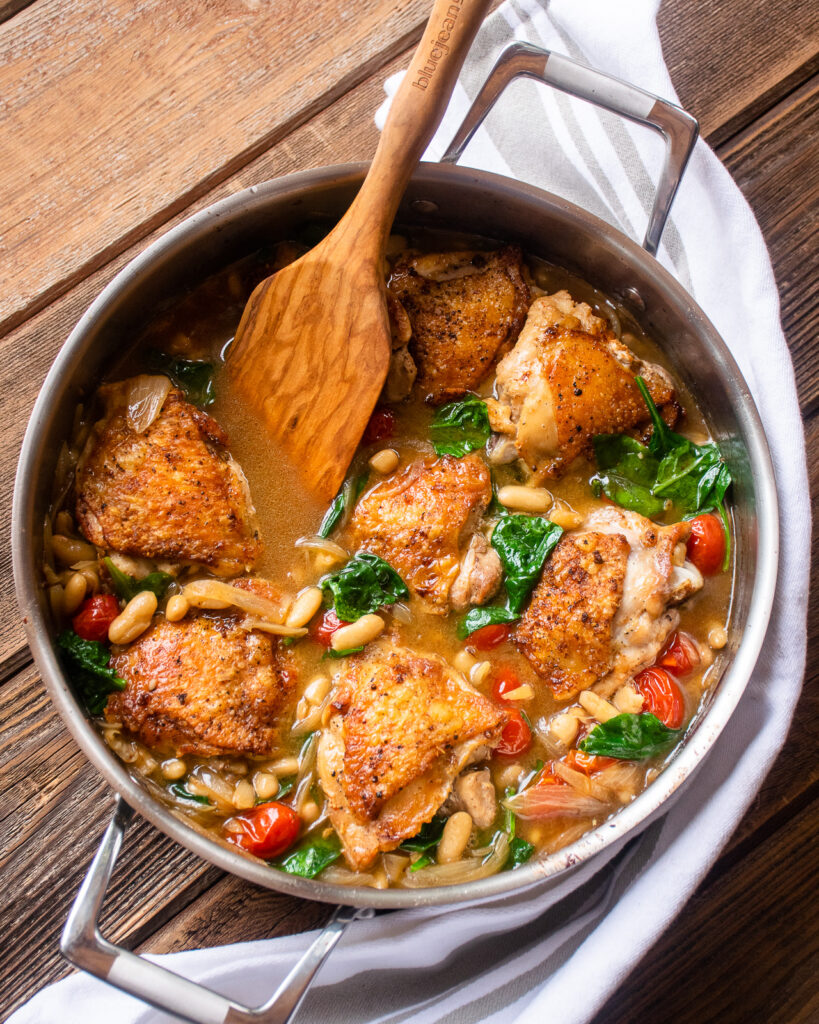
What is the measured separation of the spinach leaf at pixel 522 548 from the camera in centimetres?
313

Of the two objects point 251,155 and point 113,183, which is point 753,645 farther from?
point 113,183

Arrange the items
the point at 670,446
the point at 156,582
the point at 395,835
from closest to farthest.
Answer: the point at 395,835
the point at 156,582
the point at 670,446

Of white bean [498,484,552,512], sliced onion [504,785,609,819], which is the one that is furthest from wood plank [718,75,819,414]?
sliced onion [504,785,609,819]

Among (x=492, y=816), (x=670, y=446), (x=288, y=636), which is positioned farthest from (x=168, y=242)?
(x=492, y=816)

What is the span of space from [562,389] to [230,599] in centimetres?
137

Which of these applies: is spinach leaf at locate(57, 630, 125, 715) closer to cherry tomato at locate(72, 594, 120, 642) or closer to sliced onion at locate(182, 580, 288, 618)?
cherry tomato at locate(72, 594, 120, 642)

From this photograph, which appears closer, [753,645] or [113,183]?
[753,645]

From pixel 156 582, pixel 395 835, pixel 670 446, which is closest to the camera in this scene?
pixel 395 835

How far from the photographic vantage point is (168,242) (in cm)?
297

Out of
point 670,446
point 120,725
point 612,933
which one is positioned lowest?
point 612,933

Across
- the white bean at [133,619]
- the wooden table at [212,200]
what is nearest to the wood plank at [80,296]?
the wooden table at [212,200]

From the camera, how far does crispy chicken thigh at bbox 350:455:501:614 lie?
10.2ft

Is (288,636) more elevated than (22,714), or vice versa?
(22,714)

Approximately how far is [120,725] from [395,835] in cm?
98
